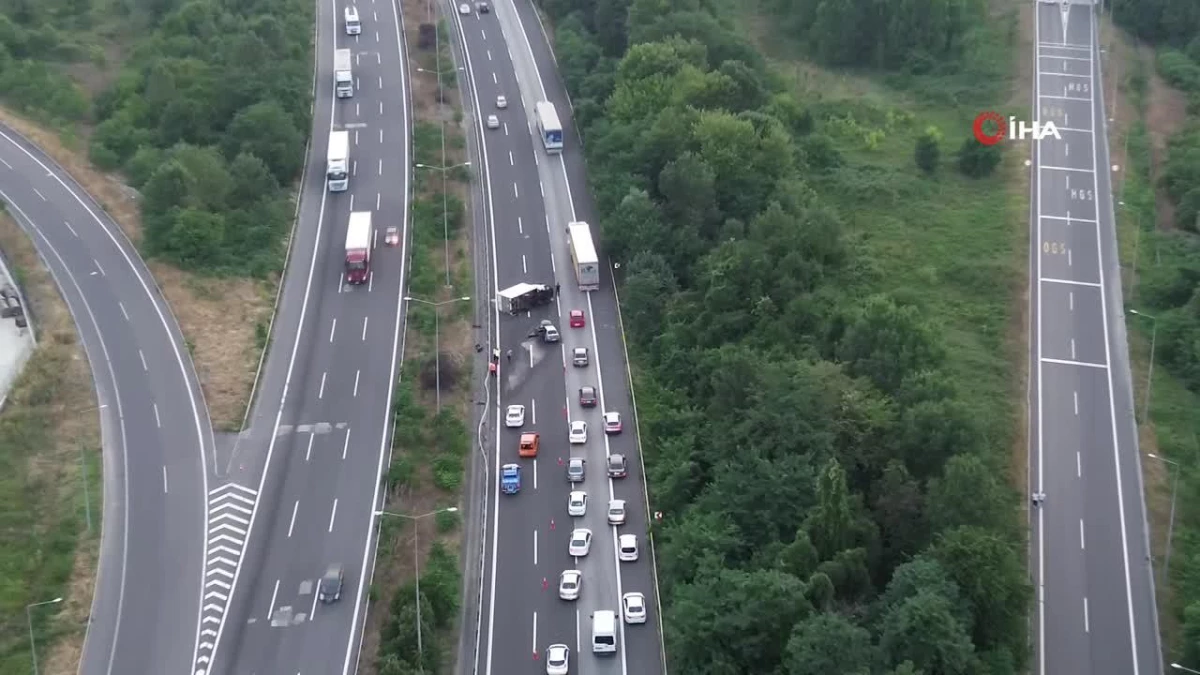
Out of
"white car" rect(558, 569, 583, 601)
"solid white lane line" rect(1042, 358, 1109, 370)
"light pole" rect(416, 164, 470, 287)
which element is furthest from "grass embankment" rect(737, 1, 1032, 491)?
"light pole" rect(416, 164, 470, 287)

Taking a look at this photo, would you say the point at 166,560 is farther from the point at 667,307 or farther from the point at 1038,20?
the point at 1038,20

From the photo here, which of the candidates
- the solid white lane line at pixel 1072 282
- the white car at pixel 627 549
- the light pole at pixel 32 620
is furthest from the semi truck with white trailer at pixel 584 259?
the light pole at pixel 32 620

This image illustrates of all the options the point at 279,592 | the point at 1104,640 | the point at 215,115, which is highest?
the point at 215,115

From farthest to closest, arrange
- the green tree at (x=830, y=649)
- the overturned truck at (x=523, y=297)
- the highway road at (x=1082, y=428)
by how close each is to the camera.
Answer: the overturned truck at (x=523, y=297) → the highway road at (x=1082, y=428) → the green tree at (x=830, y=649)

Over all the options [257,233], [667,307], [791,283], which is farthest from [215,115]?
[791,283]

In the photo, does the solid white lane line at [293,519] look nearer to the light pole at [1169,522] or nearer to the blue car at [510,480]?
the blue car at [510,480]

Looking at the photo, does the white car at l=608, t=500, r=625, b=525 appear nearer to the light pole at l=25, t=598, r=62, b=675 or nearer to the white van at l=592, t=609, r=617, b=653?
the white van at l=592, t=609, r=617, b=653
